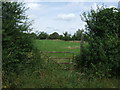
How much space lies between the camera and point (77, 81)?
4.93 m

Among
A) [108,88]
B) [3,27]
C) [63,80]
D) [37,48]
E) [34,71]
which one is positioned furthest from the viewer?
[37,48]

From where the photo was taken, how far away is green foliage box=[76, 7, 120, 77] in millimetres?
5480

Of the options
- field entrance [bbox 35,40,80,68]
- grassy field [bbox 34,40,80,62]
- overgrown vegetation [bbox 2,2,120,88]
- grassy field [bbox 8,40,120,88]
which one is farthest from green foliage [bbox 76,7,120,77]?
grassy field [bbox 34,40,80,62]

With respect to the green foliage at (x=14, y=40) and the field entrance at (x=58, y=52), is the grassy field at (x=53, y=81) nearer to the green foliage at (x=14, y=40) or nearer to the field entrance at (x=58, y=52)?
the green foliage at (x=14, y=40)

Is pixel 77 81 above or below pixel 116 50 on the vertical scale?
below

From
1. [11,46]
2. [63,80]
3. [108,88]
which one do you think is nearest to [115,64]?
[108,88]

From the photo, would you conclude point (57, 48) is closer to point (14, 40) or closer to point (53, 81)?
point (14, 40)

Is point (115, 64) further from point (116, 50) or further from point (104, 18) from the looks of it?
point (104, 18)

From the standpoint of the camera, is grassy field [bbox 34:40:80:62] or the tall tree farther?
grassy field [bbox 34:40:80:62]

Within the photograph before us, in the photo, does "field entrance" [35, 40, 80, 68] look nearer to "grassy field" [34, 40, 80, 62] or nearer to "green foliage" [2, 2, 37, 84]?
"grassy field" [34, 40, 80, 62]

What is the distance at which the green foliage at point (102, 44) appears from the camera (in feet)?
18.0

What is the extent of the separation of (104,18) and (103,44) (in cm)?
107

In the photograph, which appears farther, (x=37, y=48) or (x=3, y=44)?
(x=37, y=48)

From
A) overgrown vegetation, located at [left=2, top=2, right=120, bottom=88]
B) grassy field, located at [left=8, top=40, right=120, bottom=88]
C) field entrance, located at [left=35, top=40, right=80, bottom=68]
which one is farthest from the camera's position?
field entrance, located at [left=35, top=40, right=80, bottom=68]
